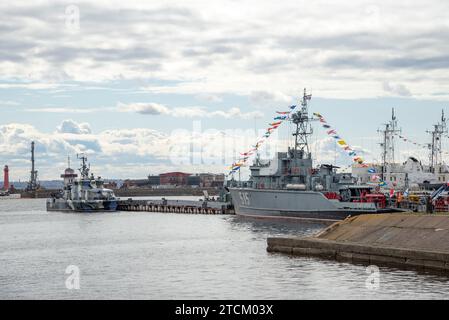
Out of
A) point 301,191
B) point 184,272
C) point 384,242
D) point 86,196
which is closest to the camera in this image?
point 184,272

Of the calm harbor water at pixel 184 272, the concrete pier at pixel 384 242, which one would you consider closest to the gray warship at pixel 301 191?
the calm harbor water at pixel 184 272

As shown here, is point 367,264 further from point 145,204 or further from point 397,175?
point 145,204

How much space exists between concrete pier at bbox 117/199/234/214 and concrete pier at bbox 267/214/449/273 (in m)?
62.2

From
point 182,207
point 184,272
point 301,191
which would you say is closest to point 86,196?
point 182,207

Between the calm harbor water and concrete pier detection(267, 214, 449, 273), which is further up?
concrete pier detection(267, 214, 449, 273)

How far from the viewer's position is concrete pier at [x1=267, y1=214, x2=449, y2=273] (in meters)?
40.0

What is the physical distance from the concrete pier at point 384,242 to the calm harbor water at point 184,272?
1146mm

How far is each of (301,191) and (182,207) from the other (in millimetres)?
42491

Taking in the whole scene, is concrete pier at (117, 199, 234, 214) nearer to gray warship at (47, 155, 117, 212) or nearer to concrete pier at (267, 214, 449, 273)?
gray warship at (47, 155, 117, 212)

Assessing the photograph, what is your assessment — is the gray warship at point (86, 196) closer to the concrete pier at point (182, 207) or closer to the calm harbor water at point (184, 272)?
the concrete pier at point (182, 207)

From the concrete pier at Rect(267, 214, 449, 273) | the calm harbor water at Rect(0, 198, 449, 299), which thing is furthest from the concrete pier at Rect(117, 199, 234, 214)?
the concrete pier at Rect(267, 214, 449, 273)

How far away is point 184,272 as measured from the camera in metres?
43.3

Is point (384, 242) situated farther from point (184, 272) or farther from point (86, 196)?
point (86, 196)
